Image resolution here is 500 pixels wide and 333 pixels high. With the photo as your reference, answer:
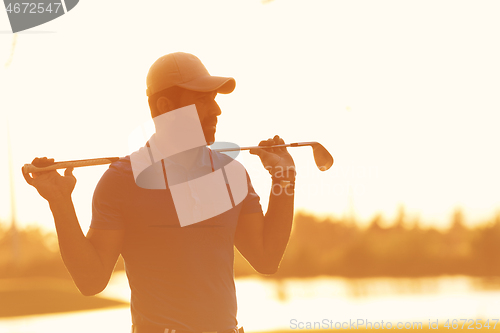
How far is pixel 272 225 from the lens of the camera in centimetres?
257

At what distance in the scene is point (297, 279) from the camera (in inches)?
1105

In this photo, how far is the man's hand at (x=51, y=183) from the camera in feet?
7.37

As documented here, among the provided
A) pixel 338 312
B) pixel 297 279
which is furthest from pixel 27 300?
pixel 297 279

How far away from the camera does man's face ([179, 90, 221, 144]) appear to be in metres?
2.43

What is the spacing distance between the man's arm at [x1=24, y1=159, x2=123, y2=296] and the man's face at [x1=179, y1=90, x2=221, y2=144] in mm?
518

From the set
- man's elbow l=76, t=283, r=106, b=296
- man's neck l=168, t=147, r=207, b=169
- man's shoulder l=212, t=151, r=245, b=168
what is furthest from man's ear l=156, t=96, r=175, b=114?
man's elbow l=76, t=283, r=106, b=296

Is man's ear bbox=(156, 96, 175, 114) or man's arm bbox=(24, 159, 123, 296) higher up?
man's ear bbox=(156, 96, 175, 114)

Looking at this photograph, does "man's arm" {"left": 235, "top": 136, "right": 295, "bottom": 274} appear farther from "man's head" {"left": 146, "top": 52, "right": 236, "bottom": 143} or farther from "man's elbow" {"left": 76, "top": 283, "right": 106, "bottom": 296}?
"man's elbow" {"left": 76, "top": 283, "right": 106, "bottom": 296}

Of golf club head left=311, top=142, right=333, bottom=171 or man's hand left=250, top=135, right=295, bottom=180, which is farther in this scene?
golf club head left=311, top=142, right=333, bottom=171

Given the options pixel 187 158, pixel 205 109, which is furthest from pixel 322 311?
pixel 205 109

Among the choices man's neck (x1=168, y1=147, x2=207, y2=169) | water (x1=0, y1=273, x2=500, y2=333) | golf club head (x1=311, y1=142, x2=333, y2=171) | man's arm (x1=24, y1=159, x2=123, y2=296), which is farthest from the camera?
water (x1=0, y1=273, x2=500, y2=333)

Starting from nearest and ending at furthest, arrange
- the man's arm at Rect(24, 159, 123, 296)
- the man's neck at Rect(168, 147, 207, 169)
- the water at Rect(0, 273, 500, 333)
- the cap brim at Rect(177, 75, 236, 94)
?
1. the man's arm at Rect(24, 159, 123, 296)
2. the cap brim at Rect(177, 75, 236, 94)
3. the man's neck at Rect(168, 147, 207, 169)
4. the water at Rect(0, 273, 500, 333)

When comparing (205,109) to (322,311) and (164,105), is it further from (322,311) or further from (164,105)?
(322,311)

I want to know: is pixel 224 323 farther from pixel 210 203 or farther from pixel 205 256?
pixel 210 203
